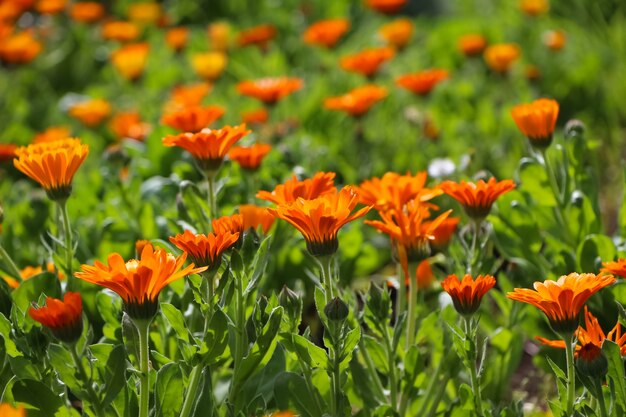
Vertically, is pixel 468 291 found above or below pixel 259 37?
above

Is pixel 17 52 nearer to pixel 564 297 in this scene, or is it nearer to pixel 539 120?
pixel 539 120

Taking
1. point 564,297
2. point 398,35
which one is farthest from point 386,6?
point 564,297

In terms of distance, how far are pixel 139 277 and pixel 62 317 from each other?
0.20m

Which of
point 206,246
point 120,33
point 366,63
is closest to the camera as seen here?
point 206,246

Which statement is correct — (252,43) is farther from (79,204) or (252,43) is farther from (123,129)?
(79,204)

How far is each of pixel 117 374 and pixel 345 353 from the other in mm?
435

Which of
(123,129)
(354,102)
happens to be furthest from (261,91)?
(123,129)

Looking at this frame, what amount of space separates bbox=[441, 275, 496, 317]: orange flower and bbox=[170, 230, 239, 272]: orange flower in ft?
1.37

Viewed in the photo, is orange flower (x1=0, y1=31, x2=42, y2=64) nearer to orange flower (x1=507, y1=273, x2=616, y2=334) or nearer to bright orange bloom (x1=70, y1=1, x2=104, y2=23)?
bright orange bloom (x1=70, y1=1, x2=104, y2=23)

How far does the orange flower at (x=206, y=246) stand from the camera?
1694mm

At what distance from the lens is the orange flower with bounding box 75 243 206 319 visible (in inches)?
61.9

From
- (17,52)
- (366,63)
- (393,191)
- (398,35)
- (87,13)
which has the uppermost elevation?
(393,191)

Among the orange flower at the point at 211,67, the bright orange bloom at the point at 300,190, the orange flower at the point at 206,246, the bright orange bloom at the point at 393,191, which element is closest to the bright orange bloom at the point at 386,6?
the orange flower at the point at 211,67

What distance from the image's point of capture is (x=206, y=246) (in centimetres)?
171
